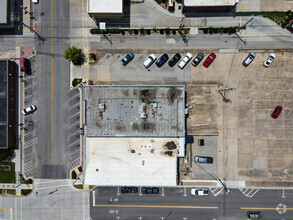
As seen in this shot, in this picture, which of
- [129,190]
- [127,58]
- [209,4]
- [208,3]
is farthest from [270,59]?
[129,190]

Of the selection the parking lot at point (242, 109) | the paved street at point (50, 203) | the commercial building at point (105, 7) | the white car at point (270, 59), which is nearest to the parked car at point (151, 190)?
the paved street at point (50, 203)

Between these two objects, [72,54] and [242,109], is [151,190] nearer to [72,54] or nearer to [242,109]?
[242,109]

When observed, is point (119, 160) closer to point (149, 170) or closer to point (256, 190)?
point (149, 170)

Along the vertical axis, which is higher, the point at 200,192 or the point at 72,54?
the point at 72,54

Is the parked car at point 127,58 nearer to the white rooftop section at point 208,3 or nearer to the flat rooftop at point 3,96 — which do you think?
the white rooftop section at point 208,3

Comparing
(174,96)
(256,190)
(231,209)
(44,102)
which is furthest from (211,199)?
(44,102)

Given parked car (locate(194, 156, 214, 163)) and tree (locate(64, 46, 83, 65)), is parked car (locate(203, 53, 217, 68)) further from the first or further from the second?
tree (locate(64, 46, 83, 65))
